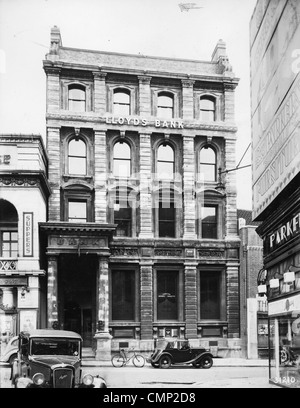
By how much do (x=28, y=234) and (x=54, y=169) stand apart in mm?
3663

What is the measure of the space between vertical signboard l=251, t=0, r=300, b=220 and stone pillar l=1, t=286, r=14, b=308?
29.4 feet

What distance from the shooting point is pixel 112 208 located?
952 inches

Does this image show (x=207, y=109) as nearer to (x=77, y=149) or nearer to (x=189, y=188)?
(x=189, y=188)

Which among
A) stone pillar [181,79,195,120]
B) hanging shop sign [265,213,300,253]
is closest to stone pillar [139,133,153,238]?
stone pillar [181,79,195,120]

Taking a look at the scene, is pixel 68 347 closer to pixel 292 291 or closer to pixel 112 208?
pixel 292 291

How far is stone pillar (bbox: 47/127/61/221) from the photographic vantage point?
2439 centimetres

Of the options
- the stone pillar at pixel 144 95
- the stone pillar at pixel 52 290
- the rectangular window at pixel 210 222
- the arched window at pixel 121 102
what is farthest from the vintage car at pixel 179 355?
the arched window at pixel 121 102

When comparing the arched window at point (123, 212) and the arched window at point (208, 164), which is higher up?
the arched window at point (208, 164)

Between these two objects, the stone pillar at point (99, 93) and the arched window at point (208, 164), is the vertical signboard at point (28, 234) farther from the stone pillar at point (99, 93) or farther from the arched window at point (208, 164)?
the arched window at point (208, 164)

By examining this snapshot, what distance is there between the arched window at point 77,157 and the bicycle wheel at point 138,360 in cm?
744

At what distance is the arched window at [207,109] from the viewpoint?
24134 mm

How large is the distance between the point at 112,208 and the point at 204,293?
199 inches

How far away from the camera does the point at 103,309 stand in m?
24.2

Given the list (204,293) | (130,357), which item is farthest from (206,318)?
(130,357)
